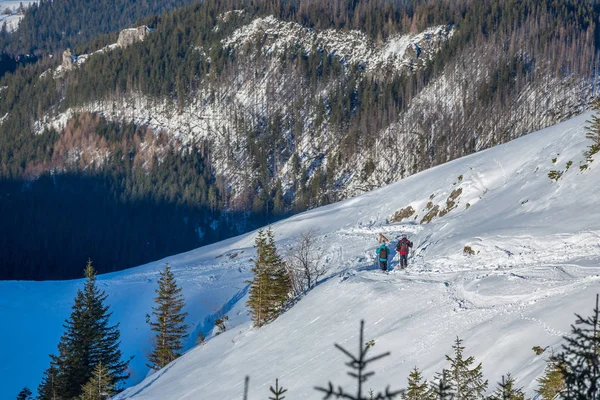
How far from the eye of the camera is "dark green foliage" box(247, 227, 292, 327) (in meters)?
26.7

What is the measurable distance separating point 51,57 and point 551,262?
622 ft

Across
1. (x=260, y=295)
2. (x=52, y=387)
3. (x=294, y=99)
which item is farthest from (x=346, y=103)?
(x=260, y=295)

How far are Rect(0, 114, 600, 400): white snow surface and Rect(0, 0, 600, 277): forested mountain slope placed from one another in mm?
79270

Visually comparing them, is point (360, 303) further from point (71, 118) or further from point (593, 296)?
point (71, 118)

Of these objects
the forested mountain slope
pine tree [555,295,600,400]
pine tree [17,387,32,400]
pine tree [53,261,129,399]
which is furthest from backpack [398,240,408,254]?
the forested mountain slope

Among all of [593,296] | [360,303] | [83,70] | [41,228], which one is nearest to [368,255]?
[360,303]

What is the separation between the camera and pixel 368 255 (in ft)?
109

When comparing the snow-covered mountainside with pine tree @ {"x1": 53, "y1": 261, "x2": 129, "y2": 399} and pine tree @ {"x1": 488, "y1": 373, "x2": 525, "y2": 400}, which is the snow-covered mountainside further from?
pine tree @ {"x1": 488, "y1": 373, "x2": 525, "y2": 400}

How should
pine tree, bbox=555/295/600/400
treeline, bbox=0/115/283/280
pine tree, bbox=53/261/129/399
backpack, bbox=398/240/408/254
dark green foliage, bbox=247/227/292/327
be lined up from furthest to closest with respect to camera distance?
1. treeline, bbox=0/115/283/280
2. pine tree, bbox=53/261/129/399
3. dark green foliage, bbox=247/227/292/327
4. backpack, bbox=398/240/408/254
5. pine tree, bbox=555/295/600/400

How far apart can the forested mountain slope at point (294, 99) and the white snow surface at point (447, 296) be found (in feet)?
260

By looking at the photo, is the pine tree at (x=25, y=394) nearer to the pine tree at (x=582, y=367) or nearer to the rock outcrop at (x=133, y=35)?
the pine tree at (x=582, y=367)

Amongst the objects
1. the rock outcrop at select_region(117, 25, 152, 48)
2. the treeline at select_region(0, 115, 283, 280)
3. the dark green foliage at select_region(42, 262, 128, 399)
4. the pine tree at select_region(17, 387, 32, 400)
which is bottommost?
the pine tree at select_region(17, 387, 32, 400)

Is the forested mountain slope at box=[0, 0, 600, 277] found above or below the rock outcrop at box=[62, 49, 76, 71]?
below

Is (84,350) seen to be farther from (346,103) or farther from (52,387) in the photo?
(346,103)
